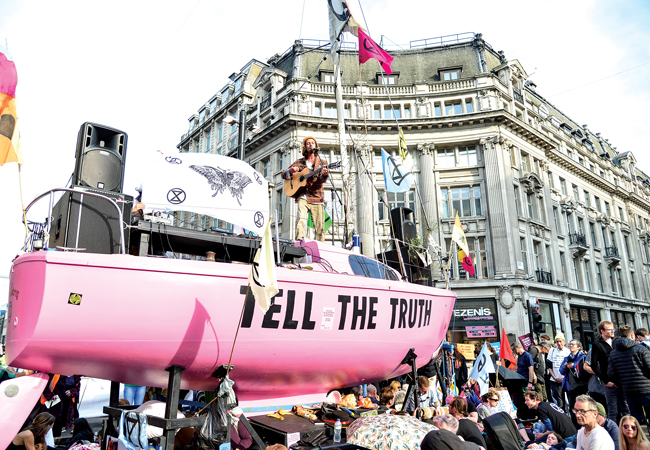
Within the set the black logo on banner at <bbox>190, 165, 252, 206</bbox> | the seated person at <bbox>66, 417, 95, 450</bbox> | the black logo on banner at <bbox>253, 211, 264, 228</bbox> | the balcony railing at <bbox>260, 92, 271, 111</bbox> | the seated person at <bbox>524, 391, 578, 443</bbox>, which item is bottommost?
the seated person at <bbox>66, 417, 95, 450</bbox>

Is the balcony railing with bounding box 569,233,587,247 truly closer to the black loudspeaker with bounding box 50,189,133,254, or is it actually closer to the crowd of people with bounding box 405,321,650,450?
the crowd of people with bounding box 405,321,650,450

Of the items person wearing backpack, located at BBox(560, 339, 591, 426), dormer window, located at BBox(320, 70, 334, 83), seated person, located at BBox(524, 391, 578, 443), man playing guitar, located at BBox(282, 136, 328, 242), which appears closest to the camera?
seated person, located at BBox(524, 391, 578, 443)

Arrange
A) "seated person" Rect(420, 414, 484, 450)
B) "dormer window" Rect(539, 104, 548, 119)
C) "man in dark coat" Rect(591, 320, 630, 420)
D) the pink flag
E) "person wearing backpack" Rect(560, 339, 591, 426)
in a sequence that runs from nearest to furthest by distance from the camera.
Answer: "seated person" Rect(420, 414, 484, 450), "man in dark coat" Rect(591, 320, 630, 420), "person wearing backpack" Rect(560, 339, 591, 426), the pink flag, "dormer window" Rect(539, 104, 548, 119)

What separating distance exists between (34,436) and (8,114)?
4306 mm

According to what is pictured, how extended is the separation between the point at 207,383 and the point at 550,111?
41.5 meters

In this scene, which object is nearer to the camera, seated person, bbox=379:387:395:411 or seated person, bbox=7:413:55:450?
seated person, bbox=7:413:55:450

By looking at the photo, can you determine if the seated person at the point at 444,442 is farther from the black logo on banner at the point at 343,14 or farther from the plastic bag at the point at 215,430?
the black logo on banner at the point at 343,14

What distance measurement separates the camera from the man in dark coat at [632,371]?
6129 millimetres

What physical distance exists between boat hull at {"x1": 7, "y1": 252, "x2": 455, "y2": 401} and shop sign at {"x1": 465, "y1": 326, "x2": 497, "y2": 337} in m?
20.6

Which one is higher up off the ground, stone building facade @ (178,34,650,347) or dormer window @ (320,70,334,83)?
dormer window @ (320,70,334,83)

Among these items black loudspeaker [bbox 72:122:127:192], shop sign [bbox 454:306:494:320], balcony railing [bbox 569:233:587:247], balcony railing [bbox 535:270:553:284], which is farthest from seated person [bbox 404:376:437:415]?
balcony railing [bbox 569:233:587:247]

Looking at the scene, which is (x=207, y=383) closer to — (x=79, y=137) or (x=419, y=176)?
(x=79, y=137)

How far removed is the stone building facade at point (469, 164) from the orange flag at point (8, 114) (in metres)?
18.6

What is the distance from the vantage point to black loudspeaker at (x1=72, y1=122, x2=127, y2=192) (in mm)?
5684
